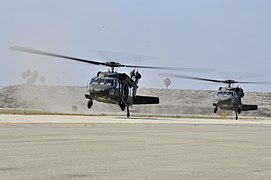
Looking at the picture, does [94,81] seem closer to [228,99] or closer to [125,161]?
[228,99]

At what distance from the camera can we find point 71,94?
117m

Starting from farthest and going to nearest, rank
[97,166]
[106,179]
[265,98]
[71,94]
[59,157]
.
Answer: [265,98], [71,94], [59,157], [97,166], [106,179]

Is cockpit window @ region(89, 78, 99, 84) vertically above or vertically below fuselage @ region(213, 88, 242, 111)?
above

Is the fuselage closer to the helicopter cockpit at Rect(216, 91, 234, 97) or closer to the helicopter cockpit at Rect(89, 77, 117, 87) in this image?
the helicopter cockpit at Rect(216, 91, 234, 97)

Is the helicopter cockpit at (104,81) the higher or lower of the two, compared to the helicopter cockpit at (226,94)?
higher

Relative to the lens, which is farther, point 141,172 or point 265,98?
point 265,98

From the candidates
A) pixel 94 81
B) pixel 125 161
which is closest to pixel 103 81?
pixel 94 81

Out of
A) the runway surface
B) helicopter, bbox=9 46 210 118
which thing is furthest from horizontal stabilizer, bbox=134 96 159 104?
the runway surface

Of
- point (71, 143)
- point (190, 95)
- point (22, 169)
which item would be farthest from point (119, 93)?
point (190, 95)

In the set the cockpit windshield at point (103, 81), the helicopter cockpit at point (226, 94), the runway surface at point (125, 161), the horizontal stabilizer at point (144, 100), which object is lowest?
the runway surface at point (125, 161)

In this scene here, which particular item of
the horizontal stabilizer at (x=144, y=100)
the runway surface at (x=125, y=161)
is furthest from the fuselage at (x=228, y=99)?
the runway surface at (x=125, y=161)

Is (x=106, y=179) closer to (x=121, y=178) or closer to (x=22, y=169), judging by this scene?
(x=121, y=178)

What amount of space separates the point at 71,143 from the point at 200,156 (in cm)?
424

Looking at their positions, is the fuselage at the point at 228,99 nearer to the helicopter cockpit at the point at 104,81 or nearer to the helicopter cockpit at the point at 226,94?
the helicopter cockpit at the point at 226,94
